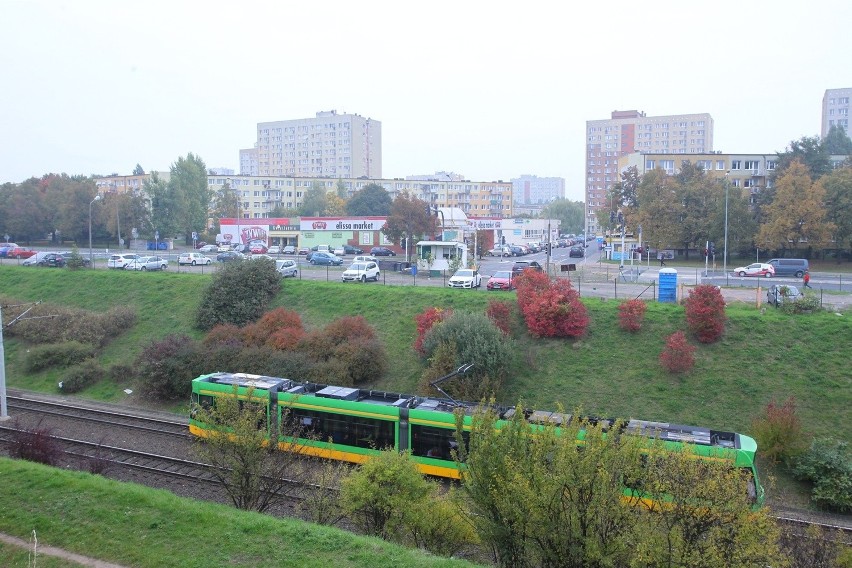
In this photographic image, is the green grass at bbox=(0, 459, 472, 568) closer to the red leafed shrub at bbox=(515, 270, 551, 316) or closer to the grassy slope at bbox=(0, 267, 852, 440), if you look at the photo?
the grassy slope at bbox=(0, 267, 852, 440)

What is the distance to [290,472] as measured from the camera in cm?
1638

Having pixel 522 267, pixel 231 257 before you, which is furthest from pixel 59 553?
pixel 522 267

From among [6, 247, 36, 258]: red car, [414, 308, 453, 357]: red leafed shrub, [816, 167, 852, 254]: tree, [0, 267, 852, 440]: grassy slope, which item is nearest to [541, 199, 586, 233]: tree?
[816, 167, 852, 254]: tree

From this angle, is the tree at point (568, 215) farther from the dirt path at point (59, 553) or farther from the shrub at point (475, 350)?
the dirt path at point (59, 553)

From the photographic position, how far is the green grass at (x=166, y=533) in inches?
410

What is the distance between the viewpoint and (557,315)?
24.3m

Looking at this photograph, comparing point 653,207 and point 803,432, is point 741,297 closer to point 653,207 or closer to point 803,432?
point 803,432

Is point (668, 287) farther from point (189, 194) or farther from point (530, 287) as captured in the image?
point (189, 194)

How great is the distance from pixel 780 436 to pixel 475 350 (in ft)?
29.0

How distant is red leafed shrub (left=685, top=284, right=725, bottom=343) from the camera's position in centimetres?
2264

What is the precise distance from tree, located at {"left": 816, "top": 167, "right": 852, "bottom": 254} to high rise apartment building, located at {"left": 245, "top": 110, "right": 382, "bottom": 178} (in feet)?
282

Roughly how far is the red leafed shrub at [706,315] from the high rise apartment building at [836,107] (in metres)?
111

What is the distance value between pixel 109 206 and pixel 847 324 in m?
61.6

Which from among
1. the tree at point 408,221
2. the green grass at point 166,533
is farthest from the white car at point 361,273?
the green grass at point 166,533
